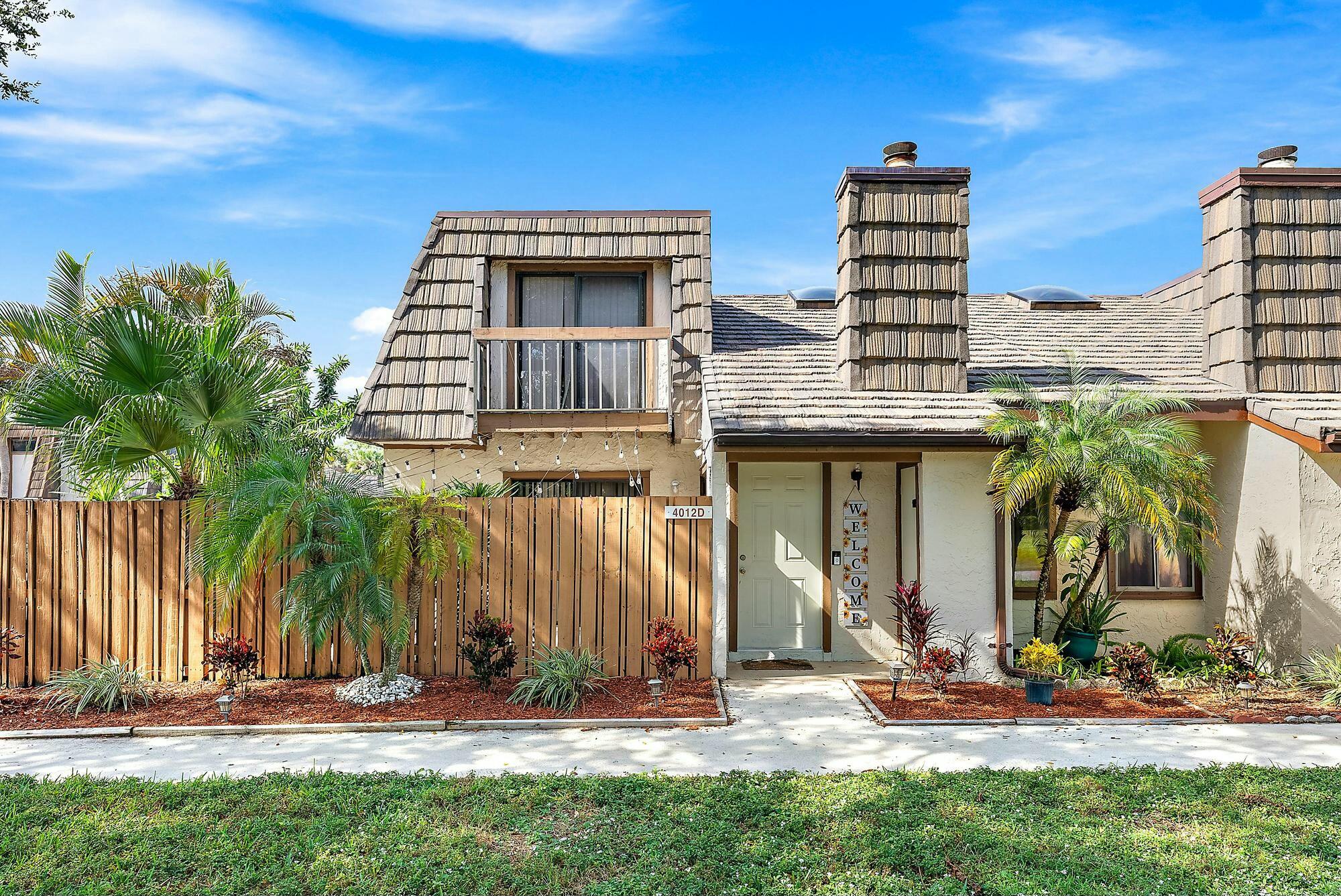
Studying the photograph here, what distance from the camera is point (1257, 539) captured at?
8.38 metres

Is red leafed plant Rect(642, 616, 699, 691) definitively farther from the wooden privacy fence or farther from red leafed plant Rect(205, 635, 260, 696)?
red leafed plant Rect(205, 635, 260, 696)

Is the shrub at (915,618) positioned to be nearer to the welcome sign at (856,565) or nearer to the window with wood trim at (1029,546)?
the window with wood trim at (1029,546)

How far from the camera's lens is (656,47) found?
11344 millimetres

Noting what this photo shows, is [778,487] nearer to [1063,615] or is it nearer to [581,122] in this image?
[1063,615]

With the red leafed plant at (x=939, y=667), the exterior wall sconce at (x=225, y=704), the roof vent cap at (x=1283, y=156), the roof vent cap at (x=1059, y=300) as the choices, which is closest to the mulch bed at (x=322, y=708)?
the exterior wall sconce at (x=225, y=704)

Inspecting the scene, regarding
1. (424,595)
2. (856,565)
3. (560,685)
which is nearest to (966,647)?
(856,565)

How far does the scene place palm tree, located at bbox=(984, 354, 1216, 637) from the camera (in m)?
7.45

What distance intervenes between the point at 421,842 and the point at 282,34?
380 inches

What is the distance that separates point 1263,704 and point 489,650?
7003 millimetres

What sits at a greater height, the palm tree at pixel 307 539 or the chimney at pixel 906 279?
the chimney at pixel 906 279

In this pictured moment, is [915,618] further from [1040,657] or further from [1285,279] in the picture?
[1285,279]

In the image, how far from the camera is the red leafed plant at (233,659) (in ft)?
23.4

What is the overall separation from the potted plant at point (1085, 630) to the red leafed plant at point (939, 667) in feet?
5.96

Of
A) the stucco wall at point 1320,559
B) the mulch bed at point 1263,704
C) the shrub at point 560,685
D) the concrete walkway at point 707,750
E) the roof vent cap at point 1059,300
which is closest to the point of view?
the concrete walkway at point 707,750
